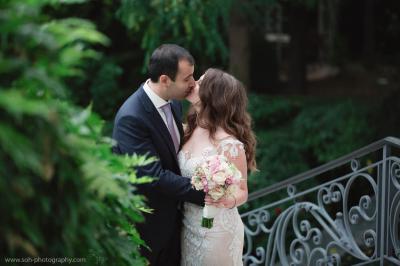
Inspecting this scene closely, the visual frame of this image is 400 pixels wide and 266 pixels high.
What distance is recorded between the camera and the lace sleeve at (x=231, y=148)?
11.3 ft

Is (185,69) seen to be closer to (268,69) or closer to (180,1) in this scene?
(180,1)

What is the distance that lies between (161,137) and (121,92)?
5.73 metres

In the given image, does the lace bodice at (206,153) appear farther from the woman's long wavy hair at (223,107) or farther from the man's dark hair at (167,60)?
the man's dark hair at (167,60)

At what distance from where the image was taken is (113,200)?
2.24 meters

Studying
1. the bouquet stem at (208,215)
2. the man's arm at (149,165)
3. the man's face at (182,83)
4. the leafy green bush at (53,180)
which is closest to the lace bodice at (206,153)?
the man's arm at (149,165)

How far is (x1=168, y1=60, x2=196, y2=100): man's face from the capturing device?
3586 mm

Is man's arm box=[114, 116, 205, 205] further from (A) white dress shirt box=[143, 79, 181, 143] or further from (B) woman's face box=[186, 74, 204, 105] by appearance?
(B) woman's face box=[186, 74, 204, 105]

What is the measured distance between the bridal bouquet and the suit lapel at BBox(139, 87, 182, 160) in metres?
0.31

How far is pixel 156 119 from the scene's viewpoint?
3533mm

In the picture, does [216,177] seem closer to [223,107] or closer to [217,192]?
[217,192]

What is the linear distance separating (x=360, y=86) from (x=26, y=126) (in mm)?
14441

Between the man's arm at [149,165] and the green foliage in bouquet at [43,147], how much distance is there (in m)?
1.34

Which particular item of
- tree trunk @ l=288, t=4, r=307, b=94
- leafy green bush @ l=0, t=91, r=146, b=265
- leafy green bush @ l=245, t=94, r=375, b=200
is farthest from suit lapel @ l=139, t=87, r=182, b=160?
tree trunk @ l=288, t=4, r=307, b=94

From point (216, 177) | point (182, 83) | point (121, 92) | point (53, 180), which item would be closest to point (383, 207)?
point (216, 177)
